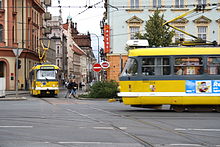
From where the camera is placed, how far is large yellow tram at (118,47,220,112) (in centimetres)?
1806

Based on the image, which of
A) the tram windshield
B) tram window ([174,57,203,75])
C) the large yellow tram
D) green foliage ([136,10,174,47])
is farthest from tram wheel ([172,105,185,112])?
green foliage ([136,10,174,47])

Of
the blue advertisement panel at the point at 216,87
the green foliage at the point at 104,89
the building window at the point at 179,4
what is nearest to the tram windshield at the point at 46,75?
the green foliage at the point at 104,89

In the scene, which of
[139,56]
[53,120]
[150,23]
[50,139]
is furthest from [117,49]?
[50,139]

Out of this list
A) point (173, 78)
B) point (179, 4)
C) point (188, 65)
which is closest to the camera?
point (173, 78)

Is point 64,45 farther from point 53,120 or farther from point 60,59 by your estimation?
point 53,120

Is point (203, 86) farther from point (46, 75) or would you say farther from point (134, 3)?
point (134, 3)

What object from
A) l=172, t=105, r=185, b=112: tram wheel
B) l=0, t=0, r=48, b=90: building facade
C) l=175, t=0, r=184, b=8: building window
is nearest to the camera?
l=172, t=105, r=185, b=112: tram wheel

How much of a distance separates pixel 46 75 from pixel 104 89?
757 centimetres

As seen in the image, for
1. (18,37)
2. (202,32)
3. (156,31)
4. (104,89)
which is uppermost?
(18,37)

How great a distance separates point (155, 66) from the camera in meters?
18.4

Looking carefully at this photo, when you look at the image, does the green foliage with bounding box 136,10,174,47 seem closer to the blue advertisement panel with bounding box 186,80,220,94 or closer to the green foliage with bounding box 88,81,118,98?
the green foliage with bounding box 88,81,118,98

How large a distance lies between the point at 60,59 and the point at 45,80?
234ft

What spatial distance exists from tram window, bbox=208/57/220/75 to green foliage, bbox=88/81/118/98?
13.5 metres

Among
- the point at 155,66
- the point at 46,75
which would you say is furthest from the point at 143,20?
the point at 155,66
